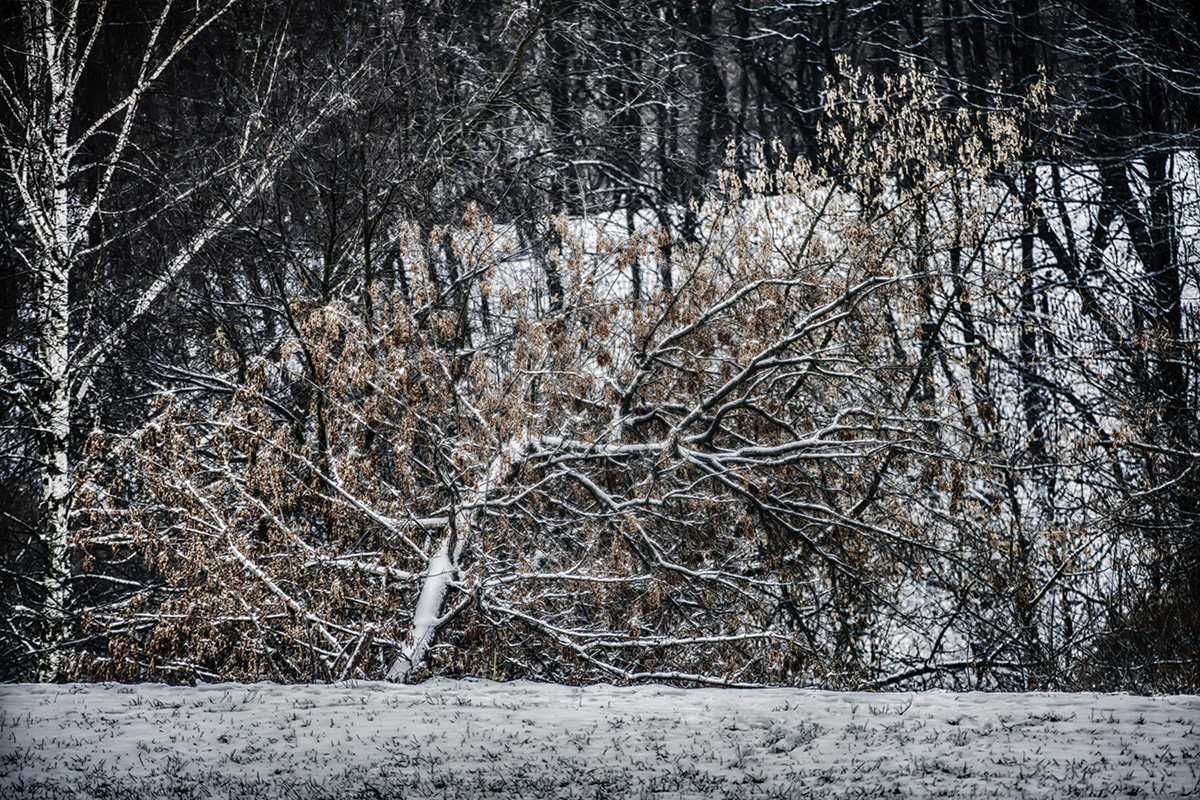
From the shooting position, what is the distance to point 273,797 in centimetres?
460

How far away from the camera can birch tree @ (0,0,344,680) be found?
10250mm

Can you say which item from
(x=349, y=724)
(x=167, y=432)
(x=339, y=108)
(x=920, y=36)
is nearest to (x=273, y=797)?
(x=349, y=724)

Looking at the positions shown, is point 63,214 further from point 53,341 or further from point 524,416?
point 524,416

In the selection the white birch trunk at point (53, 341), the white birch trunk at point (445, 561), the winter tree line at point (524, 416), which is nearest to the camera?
the white birch trunk at point (445, 561)

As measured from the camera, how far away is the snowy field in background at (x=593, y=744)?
4605mm

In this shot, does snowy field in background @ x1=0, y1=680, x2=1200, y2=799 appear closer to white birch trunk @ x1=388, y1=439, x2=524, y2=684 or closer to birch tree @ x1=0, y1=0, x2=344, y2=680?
white birch trunk @ x1=388, y1=439, x2=524, y2=684

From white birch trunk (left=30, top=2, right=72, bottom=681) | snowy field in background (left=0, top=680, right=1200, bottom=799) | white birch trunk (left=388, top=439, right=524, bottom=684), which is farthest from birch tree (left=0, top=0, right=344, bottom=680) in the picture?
snowy field in background (left=0, top=680, right=1200, bottom=799)

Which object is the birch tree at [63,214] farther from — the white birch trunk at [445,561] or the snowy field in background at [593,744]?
the snowy field in background at [593,744]

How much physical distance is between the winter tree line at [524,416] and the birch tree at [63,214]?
0.23ft

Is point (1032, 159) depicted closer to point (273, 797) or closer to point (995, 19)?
point (995, 19)

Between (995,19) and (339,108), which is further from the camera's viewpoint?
(995,19)

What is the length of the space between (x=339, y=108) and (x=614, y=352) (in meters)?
4.25

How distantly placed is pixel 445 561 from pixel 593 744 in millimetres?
3991

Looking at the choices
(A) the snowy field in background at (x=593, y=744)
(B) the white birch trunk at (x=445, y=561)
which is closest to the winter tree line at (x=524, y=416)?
(B) the white birch trunk at (x=445, y=561)
